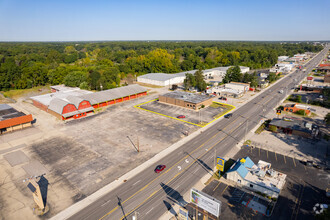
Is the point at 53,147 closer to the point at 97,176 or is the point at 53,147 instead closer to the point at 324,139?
the point at 97,176

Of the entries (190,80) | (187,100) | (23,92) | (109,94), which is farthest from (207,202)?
(23,92)

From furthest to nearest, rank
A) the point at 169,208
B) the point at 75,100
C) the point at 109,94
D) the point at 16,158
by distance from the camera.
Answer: the point at 109,94 < the point at 75,100 < the point at 16,158 < the point at 169,208

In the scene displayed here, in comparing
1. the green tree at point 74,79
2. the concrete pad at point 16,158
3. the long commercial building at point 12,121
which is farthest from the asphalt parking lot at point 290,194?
the green tree at point 74,79

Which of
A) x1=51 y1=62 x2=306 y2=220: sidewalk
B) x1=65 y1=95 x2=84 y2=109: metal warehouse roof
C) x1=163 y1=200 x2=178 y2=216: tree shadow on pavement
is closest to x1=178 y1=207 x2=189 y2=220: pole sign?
x1=163 y1=200 x2=178 y2=216: tree shadow on pavement

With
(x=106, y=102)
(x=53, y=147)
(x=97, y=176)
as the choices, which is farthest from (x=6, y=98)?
(x=97, y=176)

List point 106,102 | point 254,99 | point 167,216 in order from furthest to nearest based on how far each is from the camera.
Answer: point 254,99 → point 106,102 → point 167,216

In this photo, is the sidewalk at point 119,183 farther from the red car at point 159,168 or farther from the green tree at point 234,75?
the green tree at point 234,75

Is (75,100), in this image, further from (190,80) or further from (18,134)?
(190,80)
